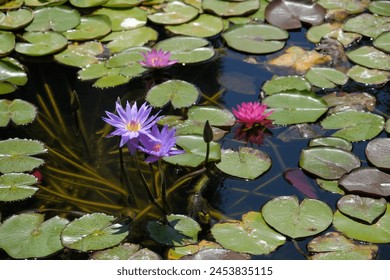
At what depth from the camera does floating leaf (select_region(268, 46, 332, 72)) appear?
3.38 metres

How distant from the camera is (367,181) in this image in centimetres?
257

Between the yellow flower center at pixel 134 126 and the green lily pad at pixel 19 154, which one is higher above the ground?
the yellow flower center at pixel 134 126

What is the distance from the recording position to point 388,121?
2928mm

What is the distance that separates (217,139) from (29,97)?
100 cm

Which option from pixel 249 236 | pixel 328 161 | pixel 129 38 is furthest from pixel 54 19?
pixel 249 236

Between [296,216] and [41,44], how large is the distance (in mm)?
1831

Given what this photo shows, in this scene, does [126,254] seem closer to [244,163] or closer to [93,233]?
[93,233]

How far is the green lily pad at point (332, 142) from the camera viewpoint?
277cm

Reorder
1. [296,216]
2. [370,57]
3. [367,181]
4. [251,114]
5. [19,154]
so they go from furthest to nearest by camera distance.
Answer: [370,57] < [251,114] < [19,154] < [367,181] < [296,216]

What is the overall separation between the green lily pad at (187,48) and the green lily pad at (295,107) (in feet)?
1.74

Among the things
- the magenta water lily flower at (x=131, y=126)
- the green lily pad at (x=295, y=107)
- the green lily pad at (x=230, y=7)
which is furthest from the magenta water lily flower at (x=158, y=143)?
the green lily pad at (x=230, y=7)

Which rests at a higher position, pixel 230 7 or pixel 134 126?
pixel 134 126

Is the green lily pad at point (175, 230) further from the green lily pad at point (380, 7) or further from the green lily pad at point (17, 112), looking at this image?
the green lily pad at point (380, 7)

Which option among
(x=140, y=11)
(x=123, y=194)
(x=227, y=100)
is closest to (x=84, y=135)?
(x=123, y=194)
